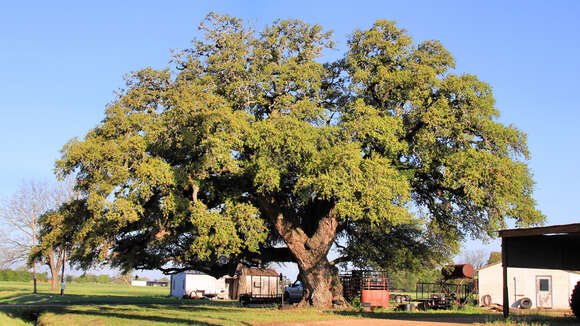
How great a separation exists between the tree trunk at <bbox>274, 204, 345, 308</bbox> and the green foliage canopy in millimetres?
180

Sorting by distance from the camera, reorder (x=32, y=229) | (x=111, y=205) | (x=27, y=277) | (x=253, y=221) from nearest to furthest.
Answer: (x=111, y=205)
(x=253, y=221)
(x=32, y=229)
(x=27, y=277)

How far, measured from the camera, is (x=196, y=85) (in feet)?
83.7

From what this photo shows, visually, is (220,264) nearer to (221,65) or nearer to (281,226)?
(281,226)

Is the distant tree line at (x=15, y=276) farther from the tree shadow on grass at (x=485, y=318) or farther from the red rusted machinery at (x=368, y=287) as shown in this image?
the tree shadow on grass at (x=485, y=318)

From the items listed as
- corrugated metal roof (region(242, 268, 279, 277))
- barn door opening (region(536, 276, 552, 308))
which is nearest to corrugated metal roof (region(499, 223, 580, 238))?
barn door opening (region(536, 276, 552, 308))

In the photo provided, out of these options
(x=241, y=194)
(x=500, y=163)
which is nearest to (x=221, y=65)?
(x=241, y=194)

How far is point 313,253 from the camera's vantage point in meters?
27.3

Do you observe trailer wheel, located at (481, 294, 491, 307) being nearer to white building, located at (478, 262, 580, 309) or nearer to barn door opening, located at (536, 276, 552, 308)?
white building, located at (478, 262, 580, 309)

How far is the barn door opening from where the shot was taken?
3706cm

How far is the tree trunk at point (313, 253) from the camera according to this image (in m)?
26.7

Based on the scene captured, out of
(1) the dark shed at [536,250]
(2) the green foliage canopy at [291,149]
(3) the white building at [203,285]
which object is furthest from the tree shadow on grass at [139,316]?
(3) the white building at [203,285]

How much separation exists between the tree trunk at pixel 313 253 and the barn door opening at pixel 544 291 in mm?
17908

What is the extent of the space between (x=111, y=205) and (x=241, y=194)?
656 centimetres

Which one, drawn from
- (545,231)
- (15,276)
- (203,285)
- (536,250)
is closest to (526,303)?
(536,250)
